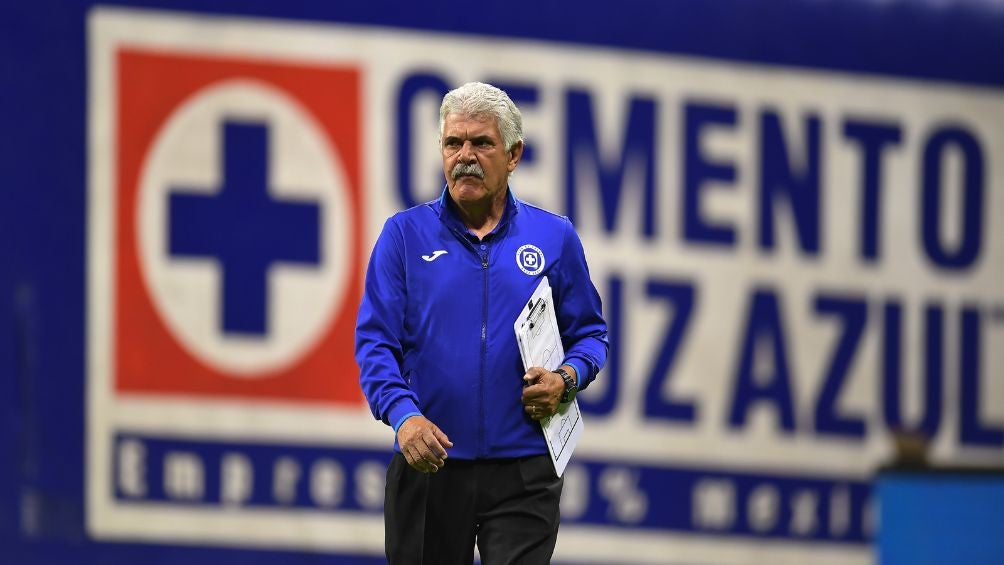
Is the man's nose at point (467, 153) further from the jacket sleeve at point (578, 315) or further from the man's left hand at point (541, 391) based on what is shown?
the man's left hand at point (541, 391)

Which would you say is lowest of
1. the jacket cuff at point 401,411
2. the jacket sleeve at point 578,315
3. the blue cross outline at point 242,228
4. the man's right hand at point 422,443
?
the man's right hand at point 422,443

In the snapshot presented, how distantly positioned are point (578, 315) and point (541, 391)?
0.30 m

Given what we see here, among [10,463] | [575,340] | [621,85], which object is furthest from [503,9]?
[575,340]

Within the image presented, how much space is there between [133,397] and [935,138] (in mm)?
4496

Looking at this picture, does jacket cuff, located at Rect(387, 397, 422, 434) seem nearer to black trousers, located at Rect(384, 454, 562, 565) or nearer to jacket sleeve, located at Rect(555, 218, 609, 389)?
black trousers, located at Rect(384, 454, 562, 565)

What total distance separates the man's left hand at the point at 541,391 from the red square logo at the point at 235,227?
4031mm

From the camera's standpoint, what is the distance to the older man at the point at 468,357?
377 cm

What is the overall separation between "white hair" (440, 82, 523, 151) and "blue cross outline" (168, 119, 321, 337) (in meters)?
3.97

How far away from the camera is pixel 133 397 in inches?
293

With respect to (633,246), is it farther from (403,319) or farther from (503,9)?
(403,319)

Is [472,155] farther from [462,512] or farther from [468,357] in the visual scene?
[462,512]

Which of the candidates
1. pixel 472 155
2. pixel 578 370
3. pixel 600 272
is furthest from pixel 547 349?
pixel 600 272

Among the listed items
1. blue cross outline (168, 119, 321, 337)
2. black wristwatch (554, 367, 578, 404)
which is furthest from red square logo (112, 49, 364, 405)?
black wristwatch (554, 367, 578, 404)

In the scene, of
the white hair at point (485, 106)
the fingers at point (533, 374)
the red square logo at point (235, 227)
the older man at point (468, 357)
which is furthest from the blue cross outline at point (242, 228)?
the fingers at point (533, 374)
